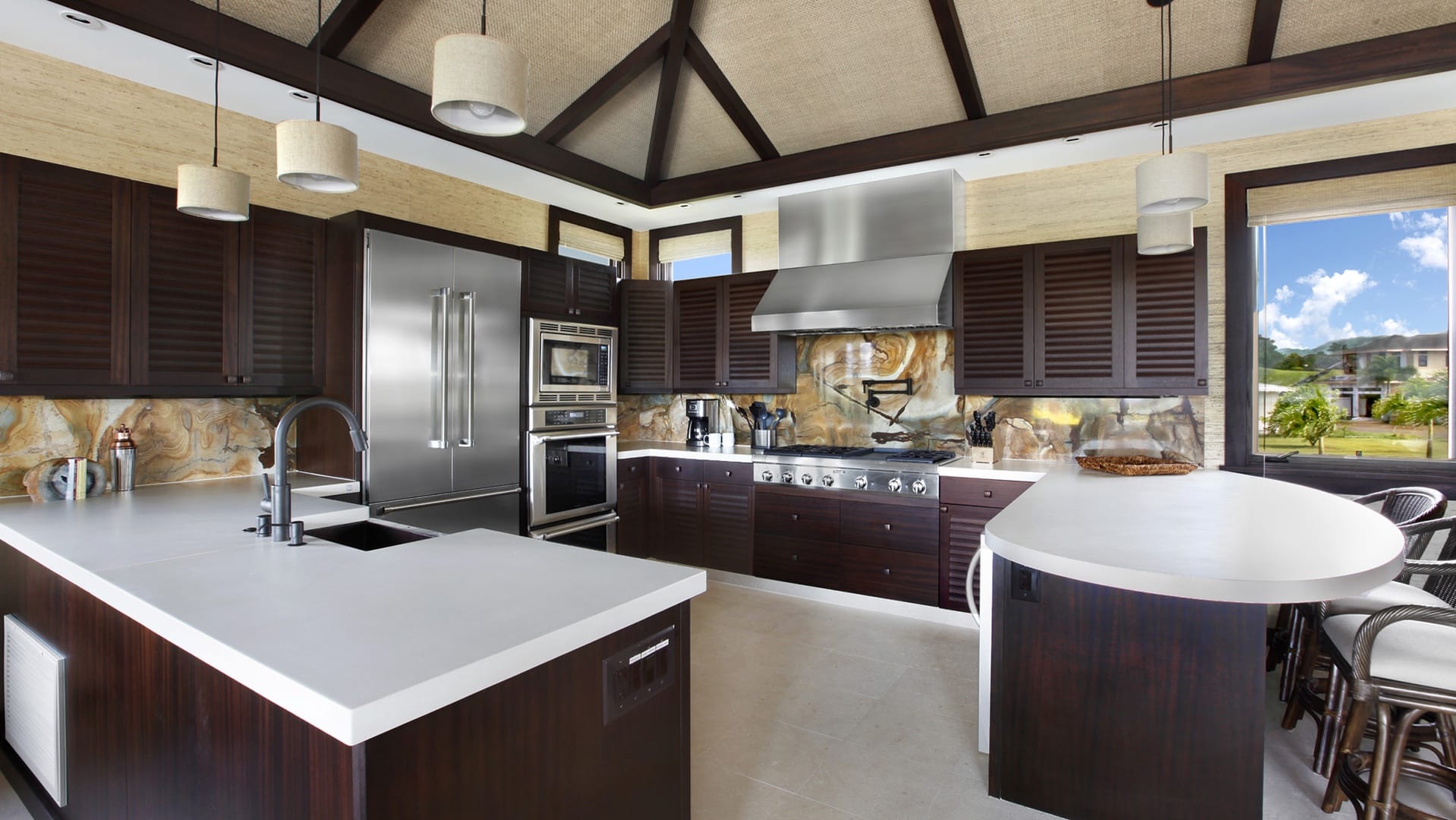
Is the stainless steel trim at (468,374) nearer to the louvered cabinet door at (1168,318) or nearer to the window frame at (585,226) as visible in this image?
the window frame at (585,226)

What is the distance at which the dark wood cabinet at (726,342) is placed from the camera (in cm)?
488

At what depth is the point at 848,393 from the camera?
4.86 m

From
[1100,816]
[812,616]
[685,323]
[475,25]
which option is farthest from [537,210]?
[1100,816]

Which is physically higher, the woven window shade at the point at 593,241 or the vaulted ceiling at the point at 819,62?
the vaulted ceiling at the point at 819,62

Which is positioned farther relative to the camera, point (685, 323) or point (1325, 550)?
point (685, 323)

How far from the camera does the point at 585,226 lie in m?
5.35

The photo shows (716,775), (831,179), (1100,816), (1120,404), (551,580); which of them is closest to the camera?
(551,580)

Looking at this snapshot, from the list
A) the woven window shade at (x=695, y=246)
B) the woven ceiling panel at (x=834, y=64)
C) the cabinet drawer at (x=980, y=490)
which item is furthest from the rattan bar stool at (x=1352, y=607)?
the woven window shade at (x=695, y=246)

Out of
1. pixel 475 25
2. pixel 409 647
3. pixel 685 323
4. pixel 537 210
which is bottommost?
pixel 409 647

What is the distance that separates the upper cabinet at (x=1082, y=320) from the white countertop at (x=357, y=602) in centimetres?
308

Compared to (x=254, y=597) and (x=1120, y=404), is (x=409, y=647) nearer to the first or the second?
(x=254, y=597)

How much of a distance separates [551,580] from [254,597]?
0.59 meters

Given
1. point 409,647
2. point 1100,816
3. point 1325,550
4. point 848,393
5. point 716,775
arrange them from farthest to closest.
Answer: point 848,393 → point 716,775 → point 1100,816 → point 1325,550 → point 409,647

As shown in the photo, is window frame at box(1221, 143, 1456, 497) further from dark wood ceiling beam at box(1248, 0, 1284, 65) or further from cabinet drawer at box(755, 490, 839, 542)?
cabinet drawer at box(755, 490, 839, 542)
